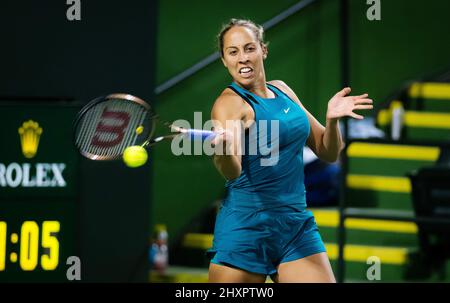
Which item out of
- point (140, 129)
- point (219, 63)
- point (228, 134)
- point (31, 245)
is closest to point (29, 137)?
point (31, 245)

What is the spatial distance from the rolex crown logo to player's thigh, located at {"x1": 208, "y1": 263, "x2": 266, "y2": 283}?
1.57m

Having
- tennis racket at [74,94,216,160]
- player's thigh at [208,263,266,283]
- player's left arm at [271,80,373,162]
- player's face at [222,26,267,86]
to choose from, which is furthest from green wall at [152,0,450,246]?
player's thigh at [208,263,266,283]

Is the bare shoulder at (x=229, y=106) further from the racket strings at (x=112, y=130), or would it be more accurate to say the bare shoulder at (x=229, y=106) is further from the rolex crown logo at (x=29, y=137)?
the rolex crown logo at (x=29, y=137)

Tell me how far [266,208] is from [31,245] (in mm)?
1664

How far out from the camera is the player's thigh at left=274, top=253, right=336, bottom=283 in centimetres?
349

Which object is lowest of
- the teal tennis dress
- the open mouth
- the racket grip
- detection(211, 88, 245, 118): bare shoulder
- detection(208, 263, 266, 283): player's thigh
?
detection(208, 263, 266, 283): player's thigh

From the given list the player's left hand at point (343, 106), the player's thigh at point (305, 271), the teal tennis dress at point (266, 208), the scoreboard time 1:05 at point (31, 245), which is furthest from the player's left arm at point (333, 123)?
the scoreboard time 1:05 at point (31, 245)

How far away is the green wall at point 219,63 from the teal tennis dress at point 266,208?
3.00 meters

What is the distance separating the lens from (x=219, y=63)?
6.84 metres

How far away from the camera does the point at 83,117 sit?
13.0ft

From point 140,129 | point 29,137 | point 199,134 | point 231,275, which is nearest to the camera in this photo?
point 199,134

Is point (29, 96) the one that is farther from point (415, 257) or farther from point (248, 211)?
point (415, 257)

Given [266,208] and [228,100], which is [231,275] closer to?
[266,208]

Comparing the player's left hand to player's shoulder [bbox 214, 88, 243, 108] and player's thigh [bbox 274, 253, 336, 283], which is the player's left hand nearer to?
player's shoulder [bbox 214, 88, 243, 108]
